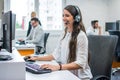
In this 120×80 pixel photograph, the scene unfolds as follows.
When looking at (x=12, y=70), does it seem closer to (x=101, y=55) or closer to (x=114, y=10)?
(x=101, y=55)

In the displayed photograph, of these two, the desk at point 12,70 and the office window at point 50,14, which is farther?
the office window at point 50,14

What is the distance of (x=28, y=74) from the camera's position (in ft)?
5.65

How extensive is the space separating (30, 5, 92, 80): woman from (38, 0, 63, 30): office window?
5.16 metres

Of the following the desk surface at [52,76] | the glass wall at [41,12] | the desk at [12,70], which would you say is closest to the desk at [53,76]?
the desk surface at [52,76]

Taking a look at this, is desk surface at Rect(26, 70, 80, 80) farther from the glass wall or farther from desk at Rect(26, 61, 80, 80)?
the glass wall

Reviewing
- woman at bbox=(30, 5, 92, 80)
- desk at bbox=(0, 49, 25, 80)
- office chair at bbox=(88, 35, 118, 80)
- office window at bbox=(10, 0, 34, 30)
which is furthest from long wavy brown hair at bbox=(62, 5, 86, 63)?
office window at bbox=(10, 0, 34, 30)

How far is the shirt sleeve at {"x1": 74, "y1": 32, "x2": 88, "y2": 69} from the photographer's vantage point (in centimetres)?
188

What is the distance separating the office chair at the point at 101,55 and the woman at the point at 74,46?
17 centimetres

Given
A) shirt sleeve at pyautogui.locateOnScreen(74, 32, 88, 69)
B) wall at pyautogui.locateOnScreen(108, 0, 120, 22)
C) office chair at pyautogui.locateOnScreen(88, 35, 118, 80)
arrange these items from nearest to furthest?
shirt sleeve at pyautogui.locateOnScreen(74, 32, 88, 69) → office chair at pyautogui.locateOnScreen(88, 35, 118, 80) → wall at pyautogui.locateOnScreen(108, 0, 120, 22)

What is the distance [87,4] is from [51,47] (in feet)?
5.89

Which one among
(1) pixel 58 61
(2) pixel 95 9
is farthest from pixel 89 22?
(1) pixel 58 61

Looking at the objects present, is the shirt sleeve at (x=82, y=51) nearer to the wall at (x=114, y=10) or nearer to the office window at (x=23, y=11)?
the wall at (x=114, y=10)

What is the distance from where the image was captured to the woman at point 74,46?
188 cm

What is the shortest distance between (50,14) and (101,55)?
17.6ft
